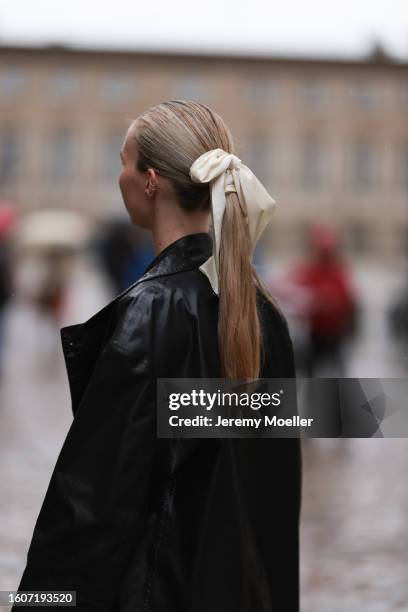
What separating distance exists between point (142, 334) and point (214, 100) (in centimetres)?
4190

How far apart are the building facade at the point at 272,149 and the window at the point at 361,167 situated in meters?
0.05

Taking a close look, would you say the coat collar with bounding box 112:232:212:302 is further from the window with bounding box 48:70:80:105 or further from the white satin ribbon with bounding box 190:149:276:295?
the window with bounding box 48:70:80:105

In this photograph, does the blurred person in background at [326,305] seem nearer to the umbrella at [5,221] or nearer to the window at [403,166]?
the umbrella at [5,221]

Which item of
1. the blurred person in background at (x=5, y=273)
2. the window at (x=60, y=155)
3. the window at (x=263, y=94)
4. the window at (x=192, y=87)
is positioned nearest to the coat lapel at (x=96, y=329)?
the blurred person in background at (x=5, y=273)

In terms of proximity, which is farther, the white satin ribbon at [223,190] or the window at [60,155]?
the window at [60,155]

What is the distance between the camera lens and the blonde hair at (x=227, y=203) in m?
2.07

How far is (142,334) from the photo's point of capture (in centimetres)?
200

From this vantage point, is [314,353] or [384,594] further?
[314,353]

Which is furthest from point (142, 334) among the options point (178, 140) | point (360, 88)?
point (360, 88)

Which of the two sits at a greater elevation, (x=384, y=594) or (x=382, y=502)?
(x=382, y=502)

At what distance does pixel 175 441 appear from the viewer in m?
2.00

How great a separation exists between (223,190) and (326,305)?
598cm

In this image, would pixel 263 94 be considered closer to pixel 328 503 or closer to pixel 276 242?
pixel 276 242

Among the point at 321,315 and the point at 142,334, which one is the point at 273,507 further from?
the point at 321,315
